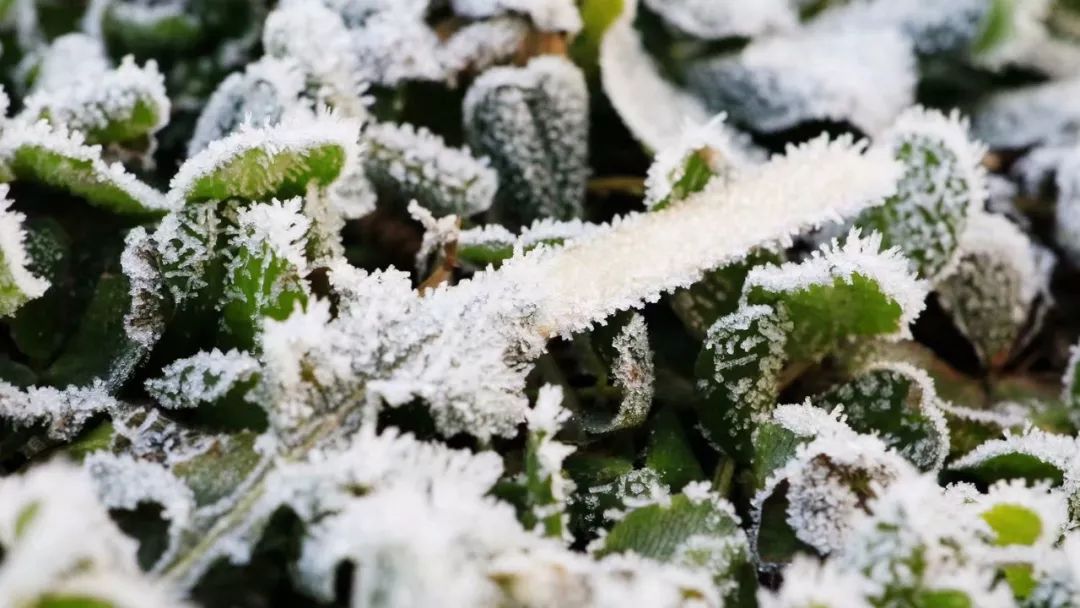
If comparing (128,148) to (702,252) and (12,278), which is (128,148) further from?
(702,252)

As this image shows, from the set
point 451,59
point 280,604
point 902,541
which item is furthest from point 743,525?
point 451,59

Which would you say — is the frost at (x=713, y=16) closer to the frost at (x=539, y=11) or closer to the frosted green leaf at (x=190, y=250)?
the frost at (x=539, y=11)

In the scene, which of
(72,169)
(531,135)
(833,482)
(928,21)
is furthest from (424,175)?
(928,21)

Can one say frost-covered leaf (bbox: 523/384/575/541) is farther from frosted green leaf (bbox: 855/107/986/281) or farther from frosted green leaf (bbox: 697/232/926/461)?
frosted green leaf (bbox: 855/107/986/281)

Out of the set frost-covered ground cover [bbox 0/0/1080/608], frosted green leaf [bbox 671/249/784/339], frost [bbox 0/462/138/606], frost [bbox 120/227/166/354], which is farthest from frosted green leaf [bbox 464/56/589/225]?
frost [bbox 0/462/138/606]

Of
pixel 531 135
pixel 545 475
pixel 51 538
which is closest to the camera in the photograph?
pixel 51 538

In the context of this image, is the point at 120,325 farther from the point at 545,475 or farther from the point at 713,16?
the point at 713,16

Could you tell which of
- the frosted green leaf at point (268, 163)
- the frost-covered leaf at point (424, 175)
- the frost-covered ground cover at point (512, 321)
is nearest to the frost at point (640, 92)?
the frost-covered ground cover at point (512, 321)
